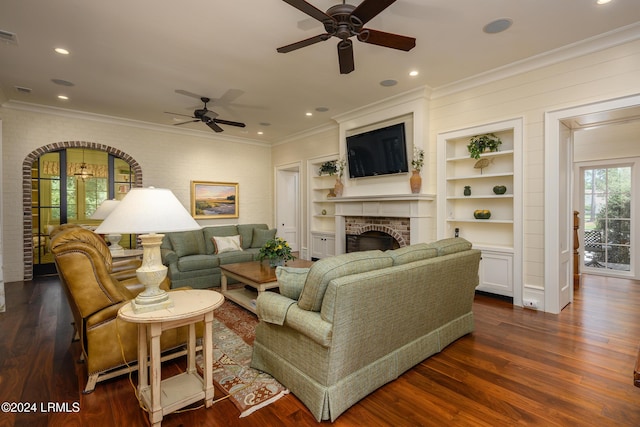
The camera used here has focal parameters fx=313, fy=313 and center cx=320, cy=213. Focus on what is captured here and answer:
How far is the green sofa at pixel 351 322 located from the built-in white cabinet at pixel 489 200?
187 centimetres

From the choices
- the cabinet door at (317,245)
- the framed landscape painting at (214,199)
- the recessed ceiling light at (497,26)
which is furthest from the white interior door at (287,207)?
the recessed ceiling light at (497,26)

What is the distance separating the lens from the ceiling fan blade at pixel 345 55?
8.59 ft

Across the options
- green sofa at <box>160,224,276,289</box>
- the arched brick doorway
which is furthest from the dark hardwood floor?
the arched brick doorway

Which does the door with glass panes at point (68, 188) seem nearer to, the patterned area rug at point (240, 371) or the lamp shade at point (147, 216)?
the patterned area rug at point (240, 371)

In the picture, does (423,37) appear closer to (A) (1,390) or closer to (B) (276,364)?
(B) (276,364)

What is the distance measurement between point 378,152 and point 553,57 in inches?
98.4

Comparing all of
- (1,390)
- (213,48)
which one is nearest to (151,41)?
(213,48)

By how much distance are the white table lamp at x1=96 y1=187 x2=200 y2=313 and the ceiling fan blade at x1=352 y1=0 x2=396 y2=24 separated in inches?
72.8

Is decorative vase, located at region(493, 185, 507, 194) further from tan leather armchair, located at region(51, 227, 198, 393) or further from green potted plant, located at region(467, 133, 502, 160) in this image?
tan leather armchair, located at region(51, 227, 198, 393)

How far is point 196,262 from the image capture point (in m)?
4.77

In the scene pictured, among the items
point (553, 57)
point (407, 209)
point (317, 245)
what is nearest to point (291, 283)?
point (407, 209)

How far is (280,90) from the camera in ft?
15.4

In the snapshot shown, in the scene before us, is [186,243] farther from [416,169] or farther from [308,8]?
[308,8]

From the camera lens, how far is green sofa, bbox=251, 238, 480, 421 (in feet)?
5.98
